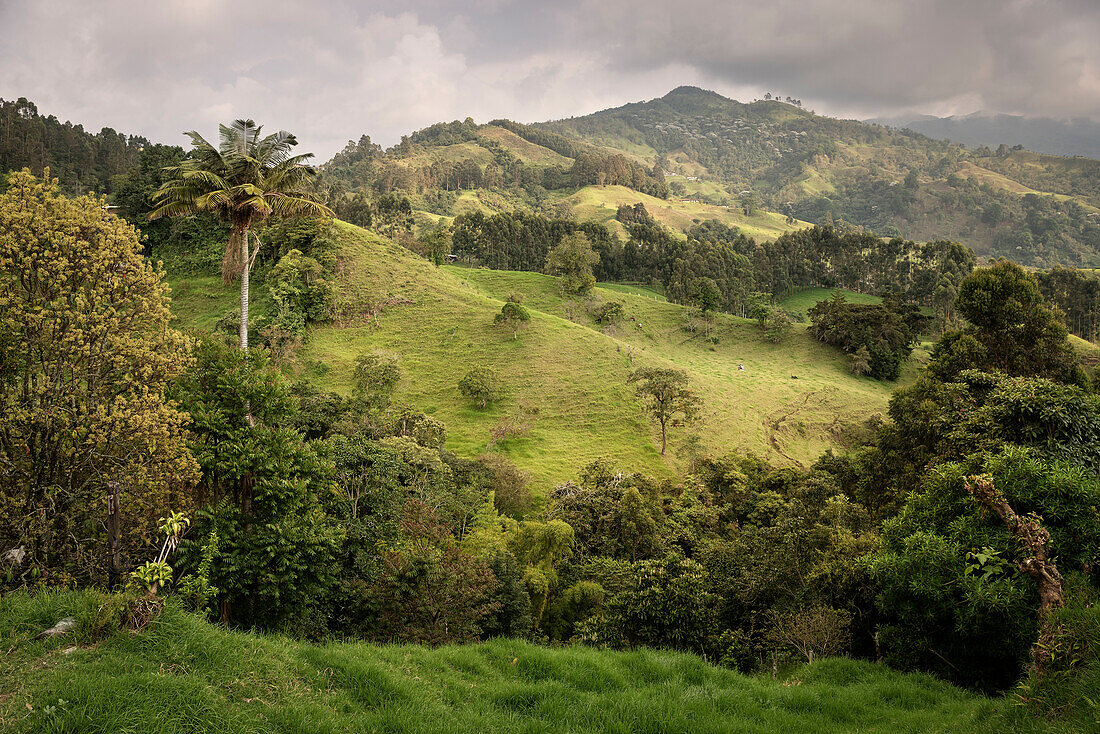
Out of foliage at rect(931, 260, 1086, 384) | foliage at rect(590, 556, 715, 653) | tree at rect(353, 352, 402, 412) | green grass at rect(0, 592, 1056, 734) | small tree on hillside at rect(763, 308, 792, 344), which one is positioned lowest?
foliage at rect(590, 556, 715, 653)

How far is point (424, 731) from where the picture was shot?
6578mm

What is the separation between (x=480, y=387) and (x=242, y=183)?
30.8m

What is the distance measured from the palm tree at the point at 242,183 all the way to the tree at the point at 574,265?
59017mm

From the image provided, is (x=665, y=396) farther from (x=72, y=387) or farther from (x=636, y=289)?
(x=636, y=289)

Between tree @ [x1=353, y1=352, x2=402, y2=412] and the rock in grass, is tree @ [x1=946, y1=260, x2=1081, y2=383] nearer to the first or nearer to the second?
the rock in grass

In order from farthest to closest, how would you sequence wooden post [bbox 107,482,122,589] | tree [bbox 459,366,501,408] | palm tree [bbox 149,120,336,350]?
tree [bbox 459,366,501,408] < palm tree [bbox 149,120,336,350] < wooden post [bbox 107,482,122,589]

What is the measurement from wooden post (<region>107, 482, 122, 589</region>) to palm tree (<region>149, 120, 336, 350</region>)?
12.1 meters

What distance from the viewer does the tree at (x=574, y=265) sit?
7769cm

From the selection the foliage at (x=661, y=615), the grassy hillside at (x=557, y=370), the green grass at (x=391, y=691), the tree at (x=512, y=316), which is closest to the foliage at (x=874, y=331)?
the grassy hillside at (x=557, y=370)

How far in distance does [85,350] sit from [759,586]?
17.6 metres

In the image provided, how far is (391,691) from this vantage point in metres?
7.42

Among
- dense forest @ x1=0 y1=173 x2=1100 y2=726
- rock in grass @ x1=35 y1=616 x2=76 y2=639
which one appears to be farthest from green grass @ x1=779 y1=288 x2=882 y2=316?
rock in grass @ x1=35 y1=616 x2=76 y2=639

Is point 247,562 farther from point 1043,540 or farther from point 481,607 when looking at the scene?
point 1043,540

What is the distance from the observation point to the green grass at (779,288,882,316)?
355ft
